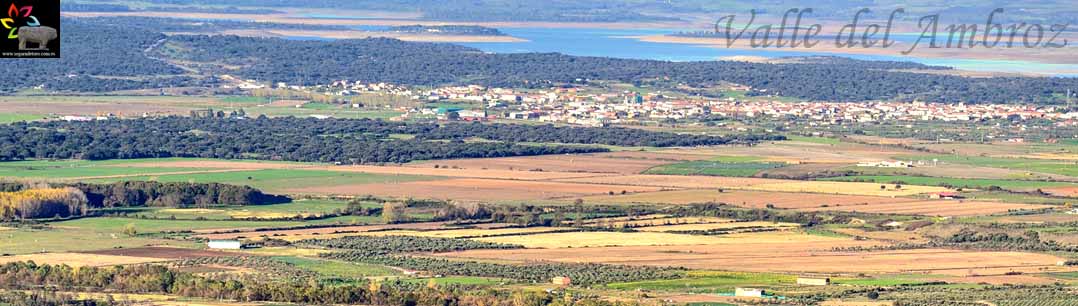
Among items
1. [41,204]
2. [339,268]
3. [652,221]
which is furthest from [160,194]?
[339,268]

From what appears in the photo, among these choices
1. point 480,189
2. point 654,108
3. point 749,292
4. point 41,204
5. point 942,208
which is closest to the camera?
point 749,292

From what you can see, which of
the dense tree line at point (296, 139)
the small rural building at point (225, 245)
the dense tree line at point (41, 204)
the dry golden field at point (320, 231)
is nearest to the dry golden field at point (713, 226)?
the dry golden field at point (320, 231)

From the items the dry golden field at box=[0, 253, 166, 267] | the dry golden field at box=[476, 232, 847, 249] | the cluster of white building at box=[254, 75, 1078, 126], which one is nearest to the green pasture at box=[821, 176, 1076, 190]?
the dry golden field at box=[476, 232, 847, 249]

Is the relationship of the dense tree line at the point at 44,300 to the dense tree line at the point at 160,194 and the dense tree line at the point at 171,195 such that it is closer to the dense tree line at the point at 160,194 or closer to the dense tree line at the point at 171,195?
the dense tree line at the point at 160,194

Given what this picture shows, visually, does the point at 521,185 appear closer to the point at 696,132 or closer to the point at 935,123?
the point at 696,132

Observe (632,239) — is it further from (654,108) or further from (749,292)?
(654,108)

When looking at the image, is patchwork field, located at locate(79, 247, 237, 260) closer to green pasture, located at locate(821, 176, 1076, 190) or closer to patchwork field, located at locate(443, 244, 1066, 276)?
patchwork field, located at locate(443, 244, 1066, 276)

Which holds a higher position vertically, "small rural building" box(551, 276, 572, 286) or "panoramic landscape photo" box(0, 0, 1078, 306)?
"panoramic landscape photo" box(0, 0, 1078, 306)
